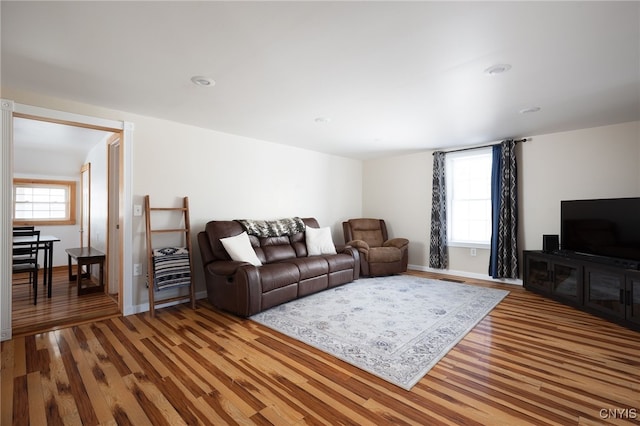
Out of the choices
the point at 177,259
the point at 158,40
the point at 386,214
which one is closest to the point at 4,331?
the point at 177,259

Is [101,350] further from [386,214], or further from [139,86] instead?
[386,214]

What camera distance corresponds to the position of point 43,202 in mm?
5742

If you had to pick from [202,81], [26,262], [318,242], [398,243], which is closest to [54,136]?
[26,262]

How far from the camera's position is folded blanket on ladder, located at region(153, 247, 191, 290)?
129 inches

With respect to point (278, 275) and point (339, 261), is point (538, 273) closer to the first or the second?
point (339, 261)

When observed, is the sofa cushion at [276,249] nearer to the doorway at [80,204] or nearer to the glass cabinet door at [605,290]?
the doorway at [80,204]

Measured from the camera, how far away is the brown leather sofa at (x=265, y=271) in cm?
316

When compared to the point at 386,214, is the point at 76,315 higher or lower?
lower

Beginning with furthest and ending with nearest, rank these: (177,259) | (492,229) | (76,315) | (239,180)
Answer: (492,229)
(239,180)
(177,259)
(76,315)

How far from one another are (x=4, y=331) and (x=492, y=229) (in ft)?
19.8

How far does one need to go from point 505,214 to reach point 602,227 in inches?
46.9

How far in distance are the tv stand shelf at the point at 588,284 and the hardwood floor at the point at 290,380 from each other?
0.67 feet

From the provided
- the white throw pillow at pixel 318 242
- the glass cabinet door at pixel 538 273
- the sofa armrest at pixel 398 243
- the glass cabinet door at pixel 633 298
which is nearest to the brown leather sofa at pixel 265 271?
the white throw pillow at pixel 318 242

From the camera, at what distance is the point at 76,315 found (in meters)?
3.16
